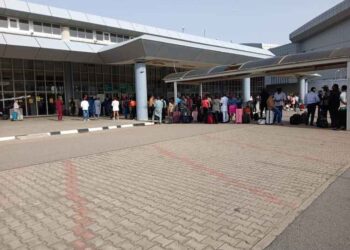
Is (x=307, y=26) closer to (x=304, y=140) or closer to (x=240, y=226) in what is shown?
(x=304, y=140)

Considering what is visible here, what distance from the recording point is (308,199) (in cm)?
505

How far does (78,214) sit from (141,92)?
1648 centimetres

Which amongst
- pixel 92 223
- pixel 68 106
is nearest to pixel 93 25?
pixel 68 106

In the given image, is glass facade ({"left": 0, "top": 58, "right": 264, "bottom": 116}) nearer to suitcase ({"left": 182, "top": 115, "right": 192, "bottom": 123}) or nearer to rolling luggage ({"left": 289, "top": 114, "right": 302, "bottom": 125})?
suitcase ({"left": 182, "top": 115, "right": 192, "bottom": 123})

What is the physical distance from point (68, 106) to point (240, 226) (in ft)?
86.4

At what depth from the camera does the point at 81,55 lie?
24.0 metres

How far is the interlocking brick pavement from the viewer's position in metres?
3.84

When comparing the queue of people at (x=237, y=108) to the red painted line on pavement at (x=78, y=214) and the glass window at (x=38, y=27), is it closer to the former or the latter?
the glass window at (x=38, y=27)

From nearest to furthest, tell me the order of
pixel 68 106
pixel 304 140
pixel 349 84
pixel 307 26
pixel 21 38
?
1. pixel 304 140
2. pixel 349 84
3. pixel 21 38
4. pixel 68 106
5. pixel 307 26

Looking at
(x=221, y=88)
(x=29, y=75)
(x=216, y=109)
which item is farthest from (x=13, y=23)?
(x=221, y=88)

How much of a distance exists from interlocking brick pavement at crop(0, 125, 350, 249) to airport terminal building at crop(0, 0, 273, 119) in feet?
40.9

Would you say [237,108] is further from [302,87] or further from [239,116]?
[302,87]

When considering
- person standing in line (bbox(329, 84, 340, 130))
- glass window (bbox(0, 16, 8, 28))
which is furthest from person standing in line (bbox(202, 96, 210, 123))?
glass window (bbox(0, 16, 8, 28))

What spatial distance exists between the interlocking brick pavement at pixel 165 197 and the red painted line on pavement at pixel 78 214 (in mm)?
12
